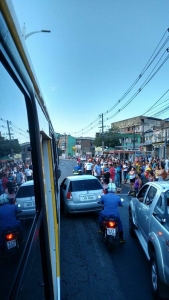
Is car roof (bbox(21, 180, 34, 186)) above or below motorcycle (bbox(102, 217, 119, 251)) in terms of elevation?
above

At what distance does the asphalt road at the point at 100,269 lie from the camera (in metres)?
3.69

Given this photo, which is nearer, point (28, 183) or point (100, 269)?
point (28, 183)

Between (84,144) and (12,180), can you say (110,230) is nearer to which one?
(12,180)

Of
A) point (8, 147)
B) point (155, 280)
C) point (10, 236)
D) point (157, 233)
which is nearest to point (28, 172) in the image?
point (8, 147)

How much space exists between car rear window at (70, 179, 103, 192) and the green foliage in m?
6.87

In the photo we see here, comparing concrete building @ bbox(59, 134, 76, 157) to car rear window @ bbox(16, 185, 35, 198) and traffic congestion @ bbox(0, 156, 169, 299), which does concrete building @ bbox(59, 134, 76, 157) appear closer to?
→ traffic congestion @ bbox(0, 156, 169, 299)

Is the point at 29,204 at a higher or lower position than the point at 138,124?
lower

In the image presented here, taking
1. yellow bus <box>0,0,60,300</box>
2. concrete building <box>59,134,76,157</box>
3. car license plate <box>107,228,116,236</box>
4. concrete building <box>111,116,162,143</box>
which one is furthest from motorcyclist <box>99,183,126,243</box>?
concrete building <box>59,134,76,157</box>

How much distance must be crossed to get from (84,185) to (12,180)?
23.2 ft

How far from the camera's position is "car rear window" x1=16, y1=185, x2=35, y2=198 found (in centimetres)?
134

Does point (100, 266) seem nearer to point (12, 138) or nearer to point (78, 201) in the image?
point (78, 201)

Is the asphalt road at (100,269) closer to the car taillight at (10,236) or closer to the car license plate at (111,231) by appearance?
the car license plate at (111,231)

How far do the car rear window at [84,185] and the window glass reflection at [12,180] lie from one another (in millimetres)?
6567

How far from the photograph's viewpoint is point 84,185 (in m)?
8.19
